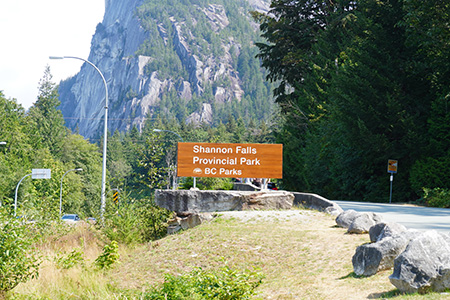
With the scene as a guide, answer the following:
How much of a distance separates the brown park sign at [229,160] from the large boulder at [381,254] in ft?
23.4

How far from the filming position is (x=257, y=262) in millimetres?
10297

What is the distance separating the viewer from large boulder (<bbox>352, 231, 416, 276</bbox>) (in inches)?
316

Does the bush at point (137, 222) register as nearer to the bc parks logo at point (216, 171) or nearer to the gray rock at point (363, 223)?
the bc parks logo at point (216, 171)

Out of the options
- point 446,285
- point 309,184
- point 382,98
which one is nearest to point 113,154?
point 309,184

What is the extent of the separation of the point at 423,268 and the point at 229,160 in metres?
9.05

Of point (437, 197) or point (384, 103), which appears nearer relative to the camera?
point (437, 197)

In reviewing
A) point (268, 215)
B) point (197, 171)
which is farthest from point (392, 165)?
point (268, 215)

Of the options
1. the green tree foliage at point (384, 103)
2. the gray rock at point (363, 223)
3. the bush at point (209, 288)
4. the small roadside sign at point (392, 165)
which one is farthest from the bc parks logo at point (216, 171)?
the small roadside sign at point (392, 165)

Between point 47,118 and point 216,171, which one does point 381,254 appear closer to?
point 216,171

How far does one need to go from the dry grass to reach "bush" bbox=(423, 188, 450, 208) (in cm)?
836

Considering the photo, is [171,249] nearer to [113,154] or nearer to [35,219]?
[35,219]

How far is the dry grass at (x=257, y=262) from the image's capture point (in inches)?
325

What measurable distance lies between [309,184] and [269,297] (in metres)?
29.0

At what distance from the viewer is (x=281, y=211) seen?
571 inches
